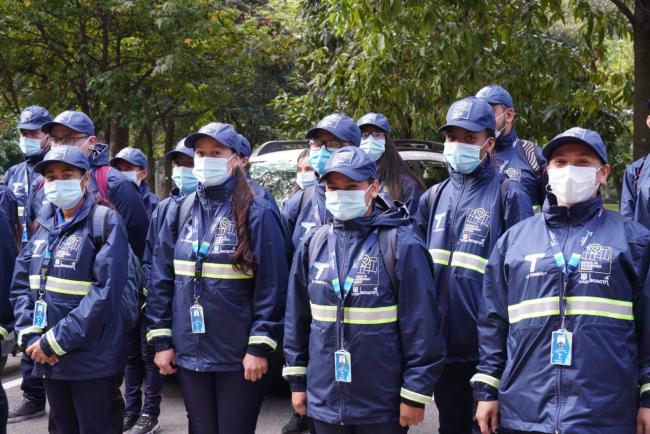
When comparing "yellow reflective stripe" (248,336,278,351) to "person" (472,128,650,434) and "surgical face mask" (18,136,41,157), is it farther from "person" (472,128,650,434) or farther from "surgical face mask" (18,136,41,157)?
"surgical face mask" (18,136,41,157)

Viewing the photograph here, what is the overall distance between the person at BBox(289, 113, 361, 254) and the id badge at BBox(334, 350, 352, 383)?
66.0 inches

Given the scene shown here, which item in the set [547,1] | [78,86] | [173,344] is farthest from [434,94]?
[78,86]

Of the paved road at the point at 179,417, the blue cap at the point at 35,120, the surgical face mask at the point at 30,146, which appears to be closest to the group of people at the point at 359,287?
the paved road at the point at 179,417

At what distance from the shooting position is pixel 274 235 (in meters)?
5.07

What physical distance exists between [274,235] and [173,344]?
0.87m

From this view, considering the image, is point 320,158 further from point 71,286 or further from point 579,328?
point 579,328

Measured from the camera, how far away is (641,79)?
8828mm

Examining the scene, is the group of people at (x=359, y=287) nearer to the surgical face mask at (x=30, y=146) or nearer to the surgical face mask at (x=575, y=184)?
the surgical face mask at (x=575, y=184)

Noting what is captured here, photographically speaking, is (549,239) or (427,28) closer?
(549,239)

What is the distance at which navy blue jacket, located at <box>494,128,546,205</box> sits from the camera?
220 inches

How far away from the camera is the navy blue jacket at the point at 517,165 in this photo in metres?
5.60

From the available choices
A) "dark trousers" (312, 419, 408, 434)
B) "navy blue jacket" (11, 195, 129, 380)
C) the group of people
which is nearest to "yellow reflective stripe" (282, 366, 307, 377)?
the group of people

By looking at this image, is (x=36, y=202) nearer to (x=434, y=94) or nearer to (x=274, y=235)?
(x=274, y=235)

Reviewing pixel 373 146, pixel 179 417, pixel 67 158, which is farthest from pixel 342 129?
pixel 179 417
